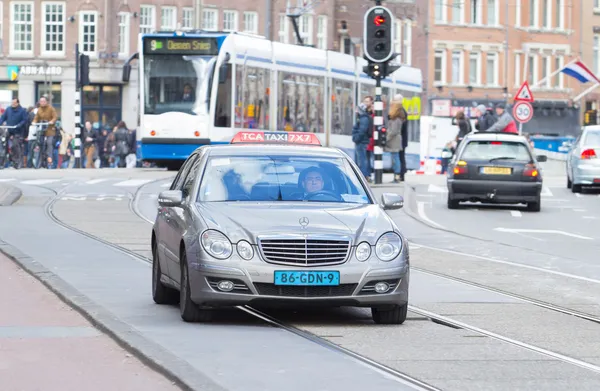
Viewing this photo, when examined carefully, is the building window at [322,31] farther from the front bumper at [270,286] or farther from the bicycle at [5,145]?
the front bumper at [270,286]

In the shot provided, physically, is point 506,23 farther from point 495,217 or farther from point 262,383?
point 262,383

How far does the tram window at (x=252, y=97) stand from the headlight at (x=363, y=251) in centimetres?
2750

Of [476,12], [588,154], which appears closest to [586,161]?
[588,154]

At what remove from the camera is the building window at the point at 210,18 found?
78.5m

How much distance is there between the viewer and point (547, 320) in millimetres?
12609

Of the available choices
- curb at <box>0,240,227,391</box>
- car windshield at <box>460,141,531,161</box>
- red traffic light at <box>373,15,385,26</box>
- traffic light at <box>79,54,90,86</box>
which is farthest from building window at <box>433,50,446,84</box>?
curb at <box>0,240,227,391</box>

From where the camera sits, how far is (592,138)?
37.9 meters

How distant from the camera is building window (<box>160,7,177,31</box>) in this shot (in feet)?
253

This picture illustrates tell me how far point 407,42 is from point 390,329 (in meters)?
80.4

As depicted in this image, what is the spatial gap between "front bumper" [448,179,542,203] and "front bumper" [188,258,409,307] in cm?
1854

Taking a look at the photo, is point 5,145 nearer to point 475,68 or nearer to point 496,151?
point 496,151

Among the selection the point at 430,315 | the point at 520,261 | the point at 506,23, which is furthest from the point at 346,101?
the point at 506,23

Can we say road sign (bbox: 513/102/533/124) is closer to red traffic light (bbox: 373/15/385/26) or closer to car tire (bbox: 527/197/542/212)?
red traffic light (bbox: 373/15/385/26)

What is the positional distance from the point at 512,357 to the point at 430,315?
8.72 ft
